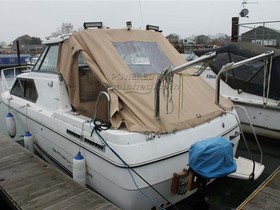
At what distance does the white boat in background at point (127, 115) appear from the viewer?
116 inches

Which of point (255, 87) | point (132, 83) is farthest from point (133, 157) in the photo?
point (255, 87)

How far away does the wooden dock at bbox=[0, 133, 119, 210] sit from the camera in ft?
9.95

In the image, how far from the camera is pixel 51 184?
347 centimetres

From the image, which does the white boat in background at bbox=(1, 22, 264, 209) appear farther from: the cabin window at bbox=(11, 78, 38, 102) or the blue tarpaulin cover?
the cabin window at bbox=(11, 78, 38, 102)

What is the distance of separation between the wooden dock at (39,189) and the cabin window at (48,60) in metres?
1.43

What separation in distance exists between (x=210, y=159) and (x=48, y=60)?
3.07 metres

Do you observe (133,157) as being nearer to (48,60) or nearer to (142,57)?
(142,57)

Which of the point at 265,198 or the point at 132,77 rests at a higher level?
the point at 132,77

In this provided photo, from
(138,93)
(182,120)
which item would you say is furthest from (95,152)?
(182,120)

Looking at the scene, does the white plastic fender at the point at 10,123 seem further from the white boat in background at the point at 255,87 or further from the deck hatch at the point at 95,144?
the white boat in background at the point at 255,87

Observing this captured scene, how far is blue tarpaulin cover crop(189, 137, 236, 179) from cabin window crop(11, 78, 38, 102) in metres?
3.10

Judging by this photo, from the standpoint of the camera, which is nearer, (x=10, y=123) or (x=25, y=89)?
(x=25, y=89)

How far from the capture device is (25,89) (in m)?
5.32

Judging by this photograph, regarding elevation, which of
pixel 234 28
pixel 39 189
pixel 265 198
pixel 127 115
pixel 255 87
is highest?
pixel 234 28
